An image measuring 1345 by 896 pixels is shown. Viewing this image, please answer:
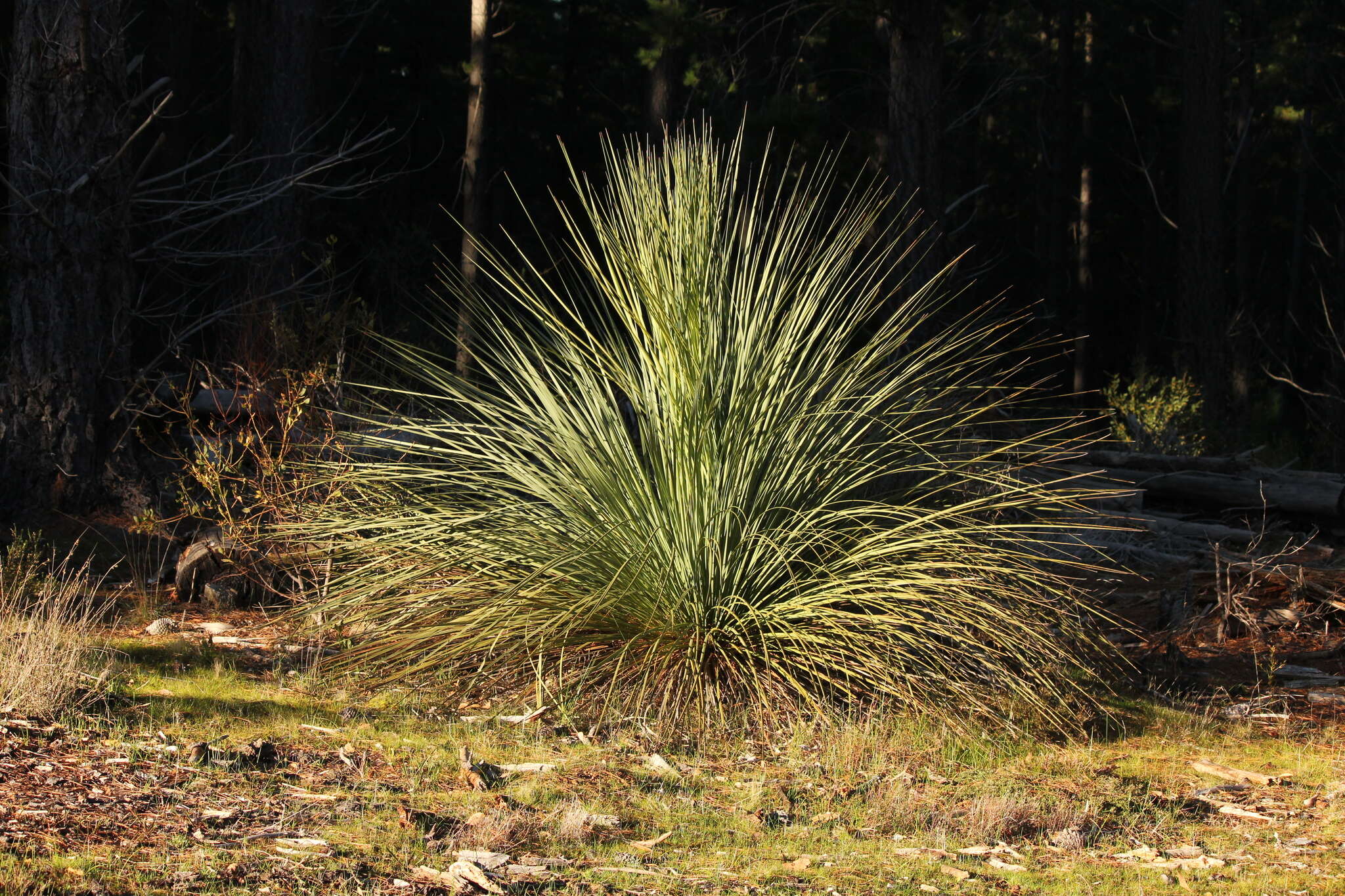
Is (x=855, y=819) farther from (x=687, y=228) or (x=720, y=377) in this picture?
(x=687, y=228)

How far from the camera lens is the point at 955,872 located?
12.4ft

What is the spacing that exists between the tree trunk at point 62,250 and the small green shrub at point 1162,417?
9.35 m

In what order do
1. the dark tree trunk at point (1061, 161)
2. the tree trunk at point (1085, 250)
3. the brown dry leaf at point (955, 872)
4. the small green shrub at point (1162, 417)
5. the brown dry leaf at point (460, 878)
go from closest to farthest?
1. the brown dry leaf at point (460, 878)
2. the brown dry leaf at point (955, 872)
3. the small green shrub at point (1162, 417)
4. the tree trunk at point (1085, 250)
5. the dark tree trunk at point (1061, 161)

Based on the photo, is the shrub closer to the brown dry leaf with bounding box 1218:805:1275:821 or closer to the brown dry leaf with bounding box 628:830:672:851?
the brown dry leaf with bounding box 1218:805:1275:821

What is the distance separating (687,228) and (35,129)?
527cm

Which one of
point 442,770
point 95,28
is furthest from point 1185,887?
point 95,28

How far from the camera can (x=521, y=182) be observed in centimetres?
2692

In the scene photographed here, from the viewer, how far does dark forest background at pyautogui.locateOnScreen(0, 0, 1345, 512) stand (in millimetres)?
8234

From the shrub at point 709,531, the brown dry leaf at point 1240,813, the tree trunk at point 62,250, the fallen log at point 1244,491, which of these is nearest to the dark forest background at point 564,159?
the tree trunk at point 62,250

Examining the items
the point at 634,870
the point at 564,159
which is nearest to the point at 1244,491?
the point at 634,870

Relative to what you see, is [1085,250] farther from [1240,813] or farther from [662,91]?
[1240,813]

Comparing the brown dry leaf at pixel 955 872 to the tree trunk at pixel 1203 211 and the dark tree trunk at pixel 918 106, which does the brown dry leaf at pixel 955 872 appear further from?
the tree trunk at pixel 1203 211

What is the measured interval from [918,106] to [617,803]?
872 cm

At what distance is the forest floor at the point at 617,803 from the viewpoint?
3.61 m
